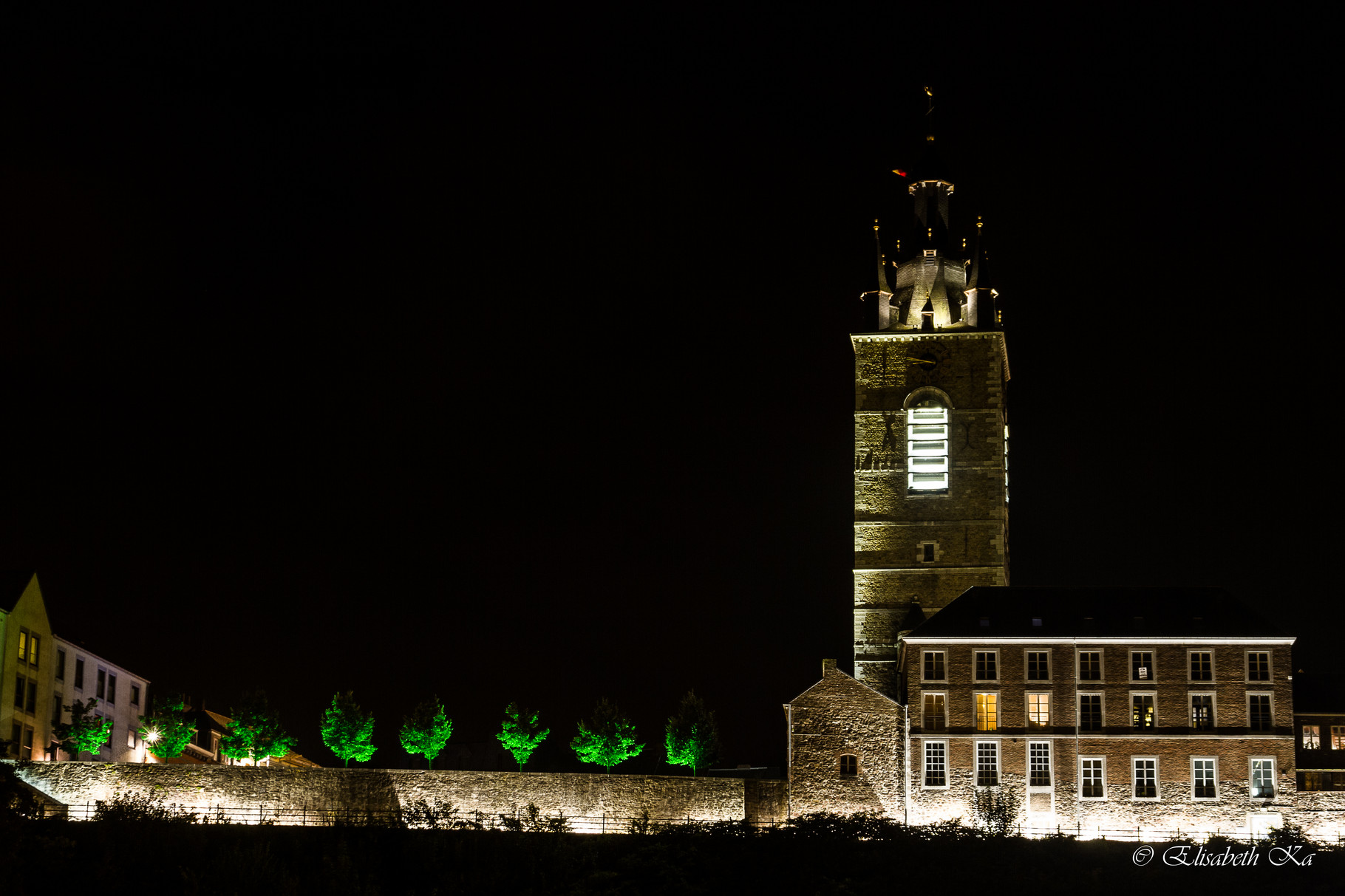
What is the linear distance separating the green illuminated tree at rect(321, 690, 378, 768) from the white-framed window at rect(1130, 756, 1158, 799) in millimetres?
28943

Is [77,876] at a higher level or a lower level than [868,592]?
lower

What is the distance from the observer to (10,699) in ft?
222

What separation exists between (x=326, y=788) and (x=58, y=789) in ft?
27.7

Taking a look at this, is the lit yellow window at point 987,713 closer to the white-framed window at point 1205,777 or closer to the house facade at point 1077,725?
the house facade at point 1077,725

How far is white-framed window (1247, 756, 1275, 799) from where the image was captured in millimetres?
63594

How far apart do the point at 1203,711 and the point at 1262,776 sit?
2823 millimetres

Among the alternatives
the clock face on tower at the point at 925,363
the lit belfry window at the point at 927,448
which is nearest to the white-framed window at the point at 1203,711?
the lit belfry window at the point at 927,448

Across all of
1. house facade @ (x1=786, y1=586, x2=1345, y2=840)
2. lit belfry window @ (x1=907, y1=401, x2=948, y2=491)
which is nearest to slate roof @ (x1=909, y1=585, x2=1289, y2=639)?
house facade @ (x1=786, y1=586, x2=1345, y2=840)

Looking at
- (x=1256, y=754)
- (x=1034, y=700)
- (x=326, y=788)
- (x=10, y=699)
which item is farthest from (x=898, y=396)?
(x=10, y=699)

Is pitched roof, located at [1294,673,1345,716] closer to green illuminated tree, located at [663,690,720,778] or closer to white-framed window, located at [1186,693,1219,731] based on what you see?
white-framed window, located at [1186,693,1219,731]

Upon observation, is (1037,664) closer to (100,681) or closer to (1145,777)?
(1145,777)

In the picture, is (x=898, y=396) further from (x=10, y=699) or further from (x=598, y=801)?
(x=10, y=699)

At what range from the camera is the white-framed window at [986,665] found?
66500mm

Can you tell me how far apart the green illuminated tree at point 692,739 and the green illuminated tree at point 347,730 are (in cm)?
1177
